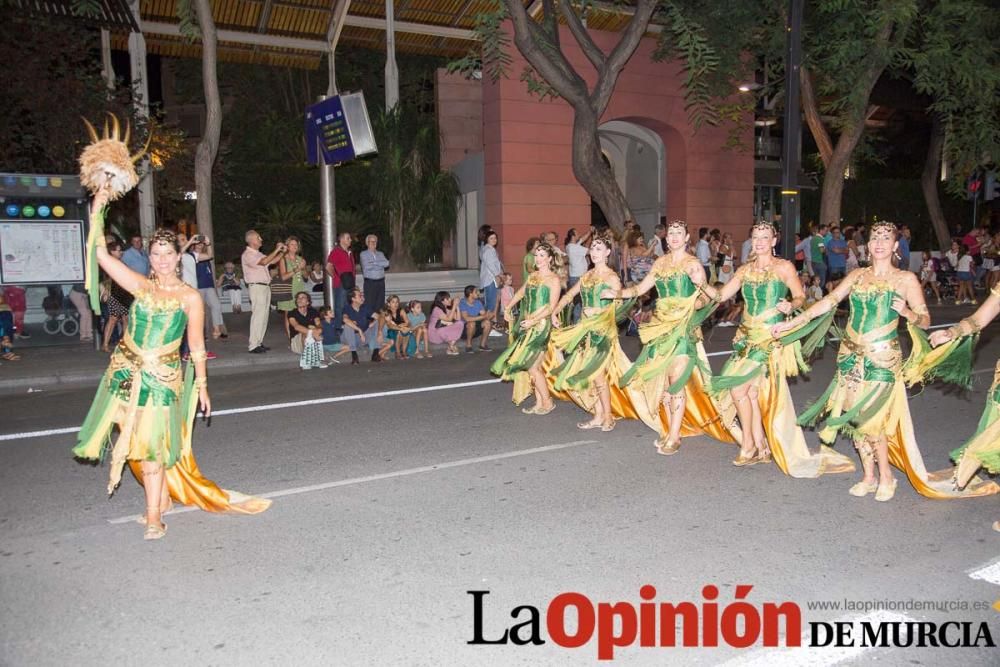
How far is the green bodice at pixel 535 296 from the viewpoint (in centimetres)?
823

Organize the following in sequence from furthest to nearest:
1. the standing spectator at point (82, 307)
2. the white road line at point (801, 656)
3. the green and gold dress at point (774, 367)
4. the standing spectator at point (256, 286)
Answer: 1. the standing spectator at point (82, 307)
2. the standing spectator at point (256, 286)
3. the green and gold dress at point (774, 367)
4. the white road line at point (801, 656)

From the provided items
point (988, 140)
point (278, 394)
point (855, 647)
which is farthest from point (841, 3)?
point (855, 647)

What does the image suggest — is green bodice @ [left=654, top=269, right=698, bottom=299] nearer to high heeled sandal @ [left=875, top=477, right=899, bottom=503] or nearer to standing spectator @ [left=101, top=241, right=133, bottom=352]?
high heeled sandal @ [left=875, top=477, right=899, bottom=503]

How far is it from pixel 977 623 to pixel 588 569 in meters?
1.82

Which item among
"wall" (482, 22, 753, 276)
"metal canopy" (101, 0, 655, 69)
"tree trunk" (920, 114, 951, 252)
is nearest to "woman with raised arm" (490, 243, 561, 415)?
"wall" (482, 22, 753, 276)

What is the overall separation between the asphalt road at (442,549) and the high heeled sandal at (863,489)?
0.09 metres

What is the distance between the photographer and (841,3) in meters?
16.8

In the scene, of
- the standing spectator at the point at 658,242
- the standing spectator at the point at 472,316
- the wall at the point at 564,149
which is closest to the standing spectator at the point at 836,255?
the wall at the point at 564,149

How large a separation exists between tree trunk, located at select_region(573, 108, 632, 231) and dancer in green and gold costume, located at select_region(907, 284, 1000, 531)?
1113 centimetres

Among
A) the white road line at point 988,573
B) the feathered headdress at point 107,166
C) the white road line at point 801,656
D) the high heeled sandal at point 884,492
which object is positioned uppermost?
the feathered headdress at point 107,166

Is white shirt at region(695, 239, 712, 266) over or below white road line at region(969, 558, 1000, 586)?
over

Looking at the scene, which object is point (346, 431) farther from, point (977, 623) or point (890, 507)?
point (977, 623)

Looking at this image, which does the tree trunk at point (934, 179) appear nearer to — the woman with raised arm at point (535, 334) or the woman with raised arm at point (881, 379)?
the woman with raised arm at point (535, 334)

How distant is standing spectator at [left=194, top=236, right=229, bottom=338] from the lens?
1367 centimetres
